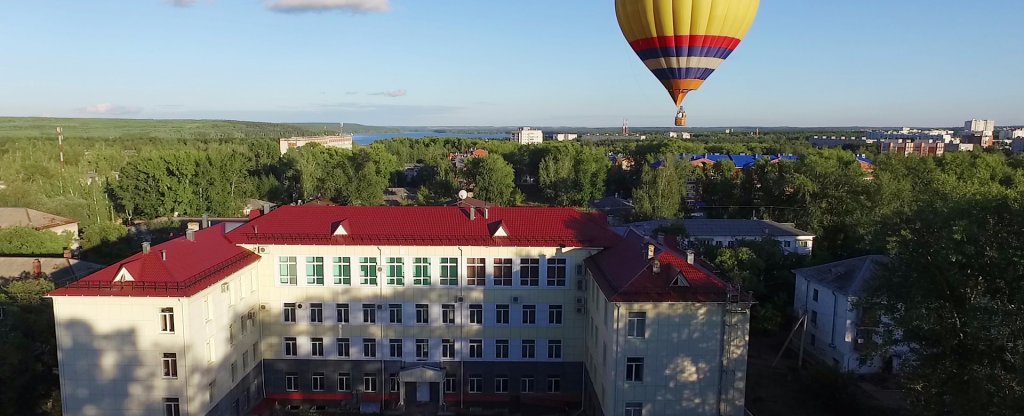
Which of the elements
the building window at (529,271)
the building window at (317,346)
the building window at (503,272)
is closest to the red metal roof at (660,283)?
the building window at (529,271)

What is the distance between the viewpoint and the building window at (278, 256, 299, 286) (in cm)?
2325

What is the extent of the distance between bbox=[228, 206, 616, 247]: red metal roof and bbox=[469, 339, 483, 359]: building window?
3.92m

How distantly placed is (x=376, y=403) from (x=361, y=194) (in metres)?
41.2

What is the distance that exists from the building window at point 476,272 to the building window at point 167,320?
9.90m

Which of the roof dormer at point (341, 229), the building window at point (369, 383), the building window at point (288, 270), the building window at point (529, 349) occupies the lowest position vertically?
the building window at point (369, 383)

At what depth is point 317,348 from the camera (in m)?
23.7

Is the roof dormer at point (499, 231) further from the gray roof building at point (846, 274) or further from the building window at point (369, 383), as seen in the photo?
the gray roof building at point (846, 274)

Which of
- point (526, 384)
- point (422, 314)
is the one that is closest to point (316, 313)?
point (422, 314)

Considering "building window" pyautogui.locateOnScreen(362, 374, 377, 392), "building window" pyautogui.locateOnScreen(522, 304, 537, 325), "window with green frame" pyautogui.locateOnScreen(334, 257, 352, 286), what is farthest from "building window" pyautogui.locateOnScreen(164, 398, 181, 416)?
"building window" pyautogui.locateOnScreen(522, 304, 537, 325)

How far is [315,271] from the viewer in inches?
917

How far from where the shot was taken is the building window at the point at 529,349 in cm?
2350

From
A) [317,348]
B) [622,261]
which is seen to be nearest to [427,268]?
[317,348]

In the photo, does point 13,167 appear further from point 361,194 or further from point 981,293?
point 981,293

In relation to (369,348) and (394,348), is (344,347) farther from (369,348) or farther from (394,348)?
(394,348)
